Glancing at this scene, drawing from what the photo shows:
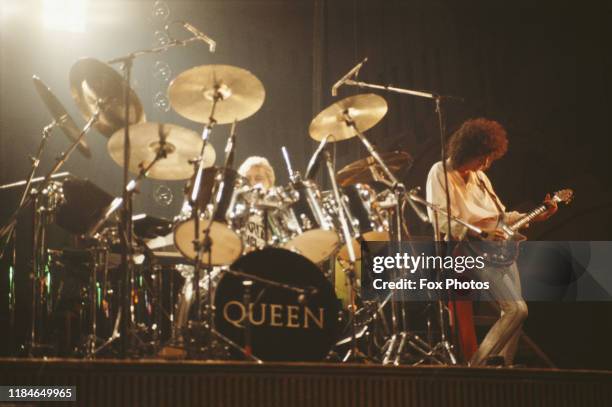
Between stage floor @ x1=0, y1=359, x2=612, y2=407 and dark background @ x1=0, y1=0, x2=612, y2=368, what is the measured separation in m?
3.34

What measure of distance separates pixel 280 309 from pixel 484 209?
1.61 metres

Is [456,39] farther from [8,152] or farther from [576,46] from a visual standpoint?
[8,152]

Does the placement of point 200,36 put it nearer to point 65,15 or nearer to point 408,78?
point 65,15

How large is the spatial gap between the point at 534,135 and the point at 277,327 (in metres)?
3.90

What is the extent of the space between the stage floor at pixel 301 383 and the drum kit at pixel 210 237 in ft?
1.96

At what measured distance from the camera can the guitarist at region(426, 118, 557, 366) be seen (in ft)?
15.9

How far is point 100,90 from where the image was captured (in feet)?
16.6

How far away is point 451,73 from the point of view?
7.67m

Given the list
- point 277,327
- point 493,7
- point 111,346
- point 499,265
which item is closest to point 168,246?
point 111,346

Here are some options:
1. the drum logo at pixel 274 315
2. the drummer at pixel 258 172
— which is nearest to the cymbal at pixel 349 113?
the drummer at pixel 258 172

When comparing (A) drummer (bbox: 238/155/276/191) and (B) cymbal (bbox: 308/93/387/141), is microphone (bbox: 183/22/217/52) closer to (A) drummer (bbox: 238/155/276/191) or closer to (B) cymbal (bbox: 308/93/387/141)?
(B) cymbal (bbox: 308/93/387/141)

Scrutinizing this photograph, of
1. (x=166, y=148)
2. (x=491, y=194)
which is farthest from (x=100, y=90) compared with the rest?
(x=491, y=194)

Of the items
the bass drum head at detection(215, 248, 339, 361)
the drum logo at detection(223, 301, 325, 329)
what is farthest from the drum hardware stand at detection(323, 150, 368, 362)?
the drum logo at detection(223, 301, 325, 329)

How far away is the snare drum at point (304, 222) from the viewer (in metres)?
5.11
